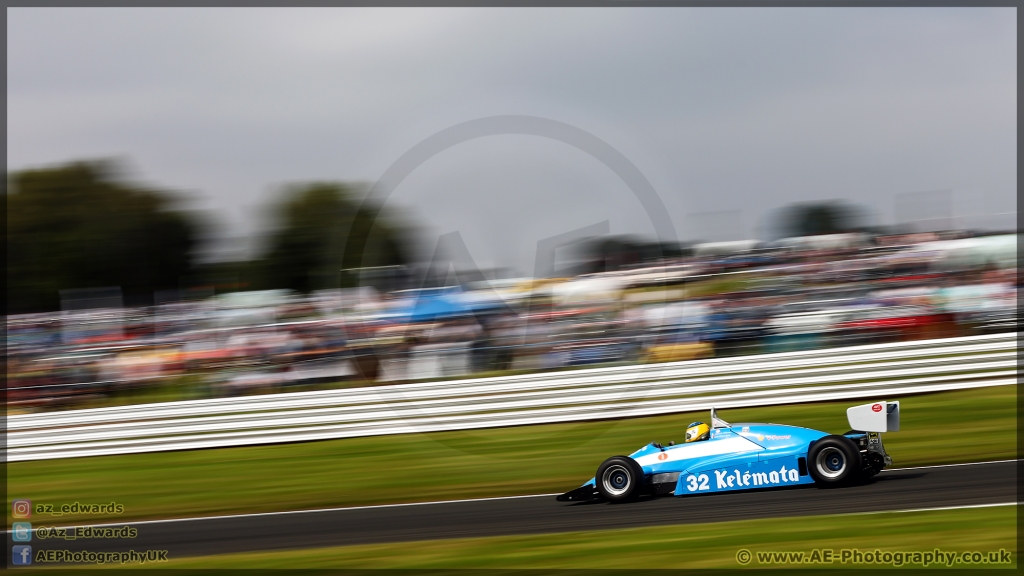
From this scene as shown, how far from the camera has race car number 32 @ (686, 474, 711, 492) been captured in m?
6.49

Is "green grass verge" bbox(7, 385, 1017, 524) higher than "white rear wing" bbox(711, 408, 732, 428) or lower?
lower

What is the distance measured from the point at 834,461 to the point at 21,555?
594 centimetres

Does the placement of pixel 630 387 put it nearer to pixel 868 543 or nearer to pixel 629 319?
pixel 629 319

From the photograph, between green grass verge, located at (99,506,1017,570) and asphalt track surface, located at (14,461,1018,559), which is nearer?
green grass verge, located at (99,506,1017,570)

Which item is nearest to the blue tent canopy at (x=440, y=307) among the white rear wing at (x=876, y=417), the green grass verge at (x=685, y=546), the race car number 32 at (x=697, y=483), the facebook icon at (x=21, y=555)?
the race car number 32 at (x=697, y=483)

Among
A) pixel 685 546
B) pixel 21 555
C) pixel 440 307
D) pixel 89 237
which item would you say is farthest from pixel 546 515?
pixel 89 237

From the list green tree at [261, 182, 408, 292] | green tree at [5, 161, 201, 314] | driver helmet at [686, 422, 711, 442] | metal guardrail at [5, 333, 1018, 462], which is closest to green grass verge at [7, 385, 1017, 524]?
metal guardrail at [5, 333, 1018, 462]

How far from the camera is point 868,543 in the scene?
4.93 m

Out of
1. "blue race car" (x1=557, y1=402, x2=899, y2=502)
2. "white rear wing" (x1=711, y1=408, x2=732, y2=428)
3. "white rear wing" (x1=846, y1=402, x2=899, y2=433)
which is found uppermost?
"white rear wing" (x1=846, y1=402, x2=899, y2=433)

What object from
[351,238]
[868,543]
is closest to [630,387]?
[868,543]

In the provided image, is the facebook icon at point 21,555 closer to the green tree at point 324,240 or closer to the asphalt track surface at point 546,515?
the asphalt track surface at point 546,515

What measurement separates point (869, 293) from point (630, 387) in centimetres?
402

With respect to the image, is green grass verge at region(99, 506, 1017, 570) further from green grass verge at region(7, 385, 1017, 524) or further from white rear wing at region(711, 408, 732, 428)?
green grass verge at region(7, 385, 1017, 524)

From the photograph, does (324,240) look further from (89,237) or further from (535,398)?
(535,398)
